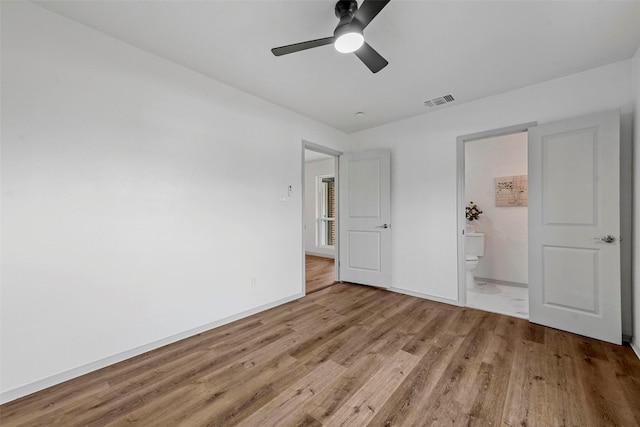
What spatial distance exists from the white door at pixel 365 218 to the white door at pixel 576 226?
5.69 ft

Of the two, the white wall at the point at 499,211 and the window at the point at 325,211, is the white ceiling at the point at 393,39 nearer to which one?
the white wall at the point at 499,211

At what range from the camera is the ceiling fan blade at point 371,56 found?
6.02ft

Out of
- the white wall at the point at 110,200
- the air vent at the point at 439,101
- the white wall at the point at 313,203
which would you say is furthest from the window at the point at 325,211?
the white wall at the point at 110,200

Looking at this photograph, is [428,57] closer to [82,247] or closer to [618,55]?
[618,55]

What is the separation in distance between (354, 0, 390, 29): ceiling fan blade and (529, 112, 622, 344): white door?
2.33 m

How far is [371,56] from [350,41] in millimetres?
251

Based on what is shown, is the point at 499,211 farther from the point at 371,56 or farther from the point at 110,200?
the point at 110,200

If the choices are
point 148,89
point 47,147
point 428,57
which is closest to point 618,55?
point 428,57

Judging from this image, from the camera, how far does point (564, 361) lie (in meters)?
2.13

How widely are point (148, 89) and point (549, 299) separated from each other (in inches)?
172

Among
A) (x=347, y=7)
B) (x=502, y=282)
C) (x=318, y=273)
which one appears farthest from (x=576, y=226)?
(x=318, y=273)

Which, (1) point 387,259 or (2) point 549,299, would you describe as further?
(1) point 387,259

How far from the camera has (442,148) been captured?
11.7 feet

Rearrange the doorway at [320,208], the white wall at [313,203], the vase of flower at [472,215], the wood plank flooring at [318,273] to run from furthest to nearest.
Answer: the white wall at [313,203]
the doorway at [320,208]
the vase of flower at [472,215]
the wood plank flooring at [318,273]
